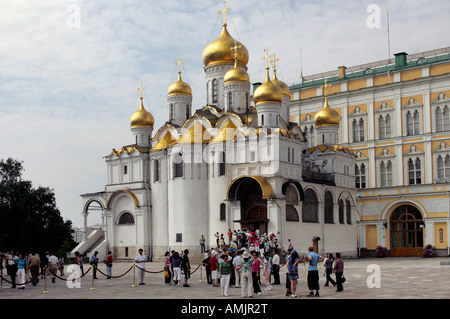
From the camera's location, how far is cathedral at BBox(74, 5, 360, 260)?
40.3m

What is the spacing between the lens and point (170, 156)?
44.2 m

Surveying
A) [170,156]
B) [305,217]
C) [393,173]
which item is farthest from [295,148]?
[393,173]

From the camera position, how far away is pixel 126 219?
156 feet

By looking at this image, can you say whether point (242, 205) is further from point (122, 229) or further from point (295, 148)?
point (122, 229)

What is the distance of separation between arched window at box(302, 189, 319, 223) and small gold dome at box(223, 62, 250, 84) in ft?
31.4

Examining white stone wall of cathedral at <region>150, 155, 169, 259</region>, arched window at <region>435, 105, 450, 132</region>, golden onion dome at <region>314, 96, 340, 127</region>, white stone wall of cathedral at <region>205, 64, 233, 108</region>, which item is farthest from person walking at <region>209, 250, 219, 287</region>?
arched window at <region>435, 105, 450, 132</region>

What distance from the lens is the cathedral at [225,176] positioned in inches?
1587

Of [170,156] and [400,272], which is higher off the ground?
[170,156]

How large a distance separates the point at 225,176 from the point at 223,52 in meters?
10.9

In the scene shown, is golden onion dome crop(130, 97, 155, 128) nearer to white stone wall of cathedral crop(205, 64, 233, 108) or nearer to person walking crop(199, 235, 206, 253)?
white stone wall of cathedral crop(205, 64, 233, 108)

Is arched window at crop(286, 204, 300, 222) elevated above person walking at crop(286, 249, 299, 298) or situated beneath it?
elevated above

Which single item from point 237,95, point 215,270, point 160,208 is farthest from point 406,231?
point 215,270
